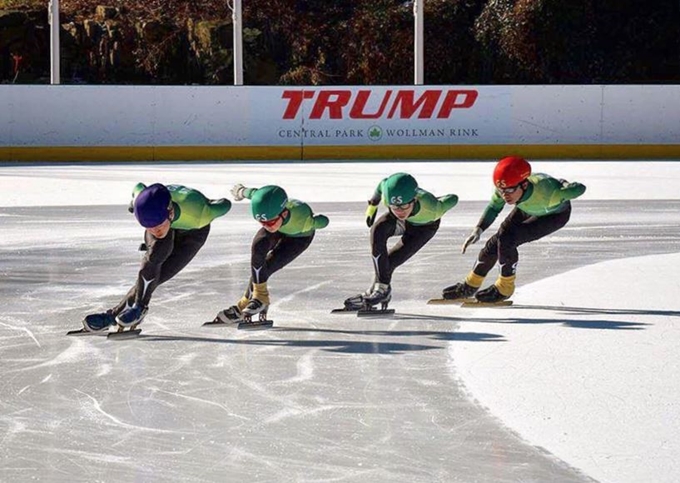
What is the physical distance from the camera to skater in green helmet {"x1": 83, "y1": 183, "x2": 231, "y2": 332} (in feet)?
21.9

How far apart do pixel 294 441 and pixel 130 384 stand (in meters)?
1.25

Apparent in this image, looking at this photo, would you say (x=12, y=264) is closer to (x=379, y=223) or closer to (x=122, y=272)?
(x=122, y=272)

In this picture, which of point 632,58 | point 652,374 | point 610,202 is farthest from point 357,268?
point 632,58

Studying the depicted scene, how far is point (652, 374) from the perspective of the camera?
19.9 feet

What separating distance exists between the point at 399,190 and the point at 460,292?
44.7 inches

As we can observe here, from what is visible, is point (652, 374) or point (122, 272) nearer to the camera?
point (652, 374)

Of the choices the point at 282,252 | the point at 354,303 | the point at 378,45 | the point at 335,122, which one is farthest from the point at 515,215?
the point at 378,45

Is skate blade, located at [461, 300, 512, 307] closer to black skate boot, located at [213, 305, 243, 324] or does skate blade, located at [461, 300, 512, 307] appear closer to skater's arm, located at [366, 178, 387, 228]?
skater's arm, located at [366, 178, 387, 228]

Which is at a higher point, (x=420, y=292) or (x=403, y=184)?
(x=403, y=184)

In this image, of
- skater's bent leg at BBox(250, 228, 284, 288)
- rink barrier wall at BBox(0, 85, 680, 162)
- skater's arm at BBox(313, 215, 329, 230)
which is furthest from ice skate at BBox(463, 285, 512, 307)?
rink barrier wall at BBox(0, 85, 680, 162)

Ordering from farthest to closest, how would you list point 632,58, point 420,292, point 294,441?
1. point 632,58
2. point 420,292
3. point 294,441

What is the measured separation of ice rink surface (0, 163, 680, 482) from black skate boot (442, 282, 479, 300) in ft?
0.60

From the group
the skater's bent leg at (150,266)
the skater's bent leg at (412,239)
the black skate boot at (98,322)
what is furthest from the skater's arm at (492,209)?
the black skate boot at (98,322)

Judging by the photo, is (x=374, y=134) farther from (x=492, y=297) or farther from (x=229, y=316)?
(x=229, y=316)
